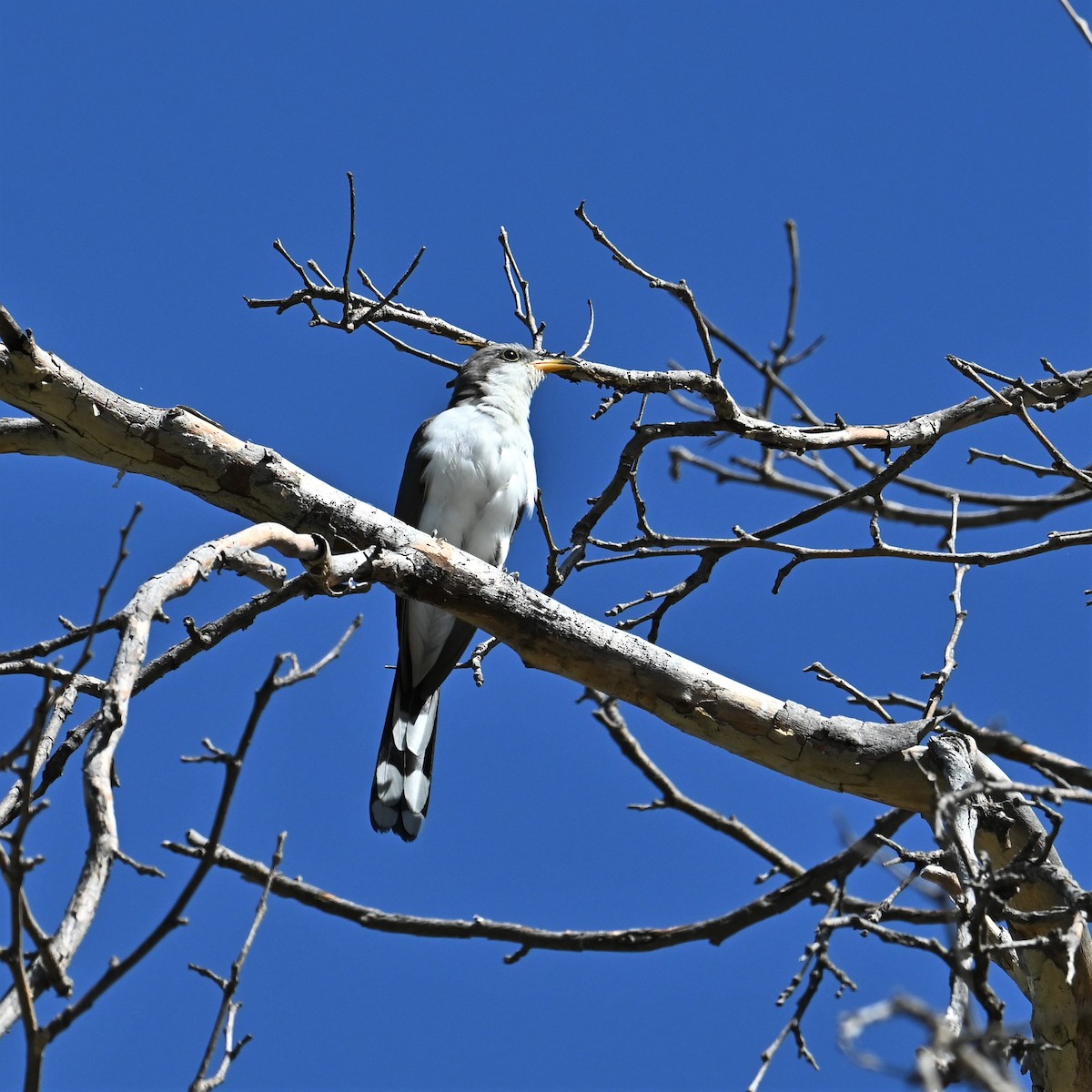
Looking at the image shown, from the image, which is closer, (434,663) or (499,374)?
(434,663)

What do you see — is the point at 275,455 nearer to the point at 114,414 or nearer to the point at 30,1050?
the point at 114,414

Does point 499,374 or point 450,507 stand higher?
point 499,374

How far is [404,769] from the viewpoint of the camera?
565 cm

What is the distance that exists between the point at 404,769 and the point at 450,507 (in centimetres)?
150

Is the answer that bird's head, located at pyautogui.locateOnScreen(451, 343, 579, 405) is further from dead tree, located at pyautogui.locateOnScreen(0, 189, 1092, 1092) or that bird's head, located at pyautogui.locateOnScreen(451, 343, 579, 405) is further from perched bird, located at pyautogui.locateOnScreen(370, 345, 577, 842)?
dead tree, located at pyautogui.locateOnScreen(0, 189, 1092, 1092)

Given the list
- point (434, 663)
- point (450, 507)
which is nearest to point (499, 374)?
point (450, 507)

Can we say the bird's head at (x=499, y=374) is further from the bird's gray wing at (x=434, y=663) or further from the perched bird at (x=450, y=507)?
the bird's gray wing at (x=434, y=663)

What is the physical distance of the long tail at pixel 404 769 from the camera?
5.52 metres

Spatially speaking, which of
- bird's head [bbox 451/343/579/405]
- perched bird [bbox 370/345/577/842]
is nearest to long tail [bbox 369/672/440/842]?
perched bird [bbox 370/345/577/842]

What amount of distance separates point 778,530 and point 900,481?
6.74ft

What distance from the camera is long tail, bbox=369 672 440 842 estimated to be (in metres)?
5.52

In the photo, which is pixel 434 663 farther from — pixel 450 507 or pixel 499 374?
pixel 499 374

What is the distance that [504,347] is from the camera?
704 cm

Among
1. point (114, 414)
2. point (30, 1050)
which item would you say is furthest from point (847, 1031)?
point (114, 414)
